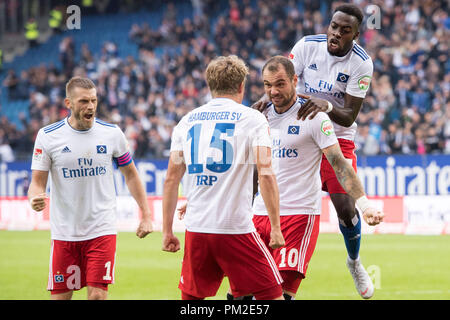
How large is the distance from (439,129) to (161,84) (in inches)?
424

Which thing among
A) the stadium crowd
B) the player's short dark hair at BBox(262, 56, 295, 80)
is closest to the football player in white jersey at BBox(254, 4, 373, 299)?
the player's short dark hair at BBox(262, 56, 295, 80)

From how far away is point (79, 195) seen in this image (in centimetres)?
717

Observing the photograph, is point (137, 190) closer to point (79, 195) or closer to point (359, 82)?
point (79, 195)

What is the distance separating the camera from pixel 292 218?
283 inches

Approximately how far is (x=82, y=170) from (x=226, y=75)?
2.20 m

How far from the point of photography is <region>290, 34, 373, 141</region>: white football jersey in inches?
314

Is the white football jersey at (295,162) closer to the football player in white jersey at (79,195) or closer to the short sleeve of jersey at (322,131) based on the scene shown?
the short sleeve of jersey at (322,131)

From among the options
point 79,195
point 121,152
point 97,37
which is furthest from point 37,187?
point 97,37

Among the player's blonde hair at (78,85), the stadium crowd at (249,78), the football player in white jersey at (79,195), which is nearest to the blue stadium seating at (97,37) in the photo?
the stadium crowd at (249,78)

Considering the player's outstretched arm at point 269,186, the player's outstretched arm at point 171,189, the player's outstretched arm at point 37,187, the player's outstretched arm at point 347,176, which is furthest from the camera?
the player's outstretched arm at point 37,187

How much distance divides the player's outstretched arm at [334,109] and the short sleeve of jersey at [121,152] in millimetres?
1757

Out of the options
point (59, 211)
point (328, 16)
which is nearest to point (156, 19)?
point (328, 16)

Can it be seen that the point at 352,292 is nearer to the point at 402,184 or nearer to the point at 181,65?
the point at 402,184

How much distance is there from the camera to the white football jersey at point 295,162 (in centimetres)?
703
